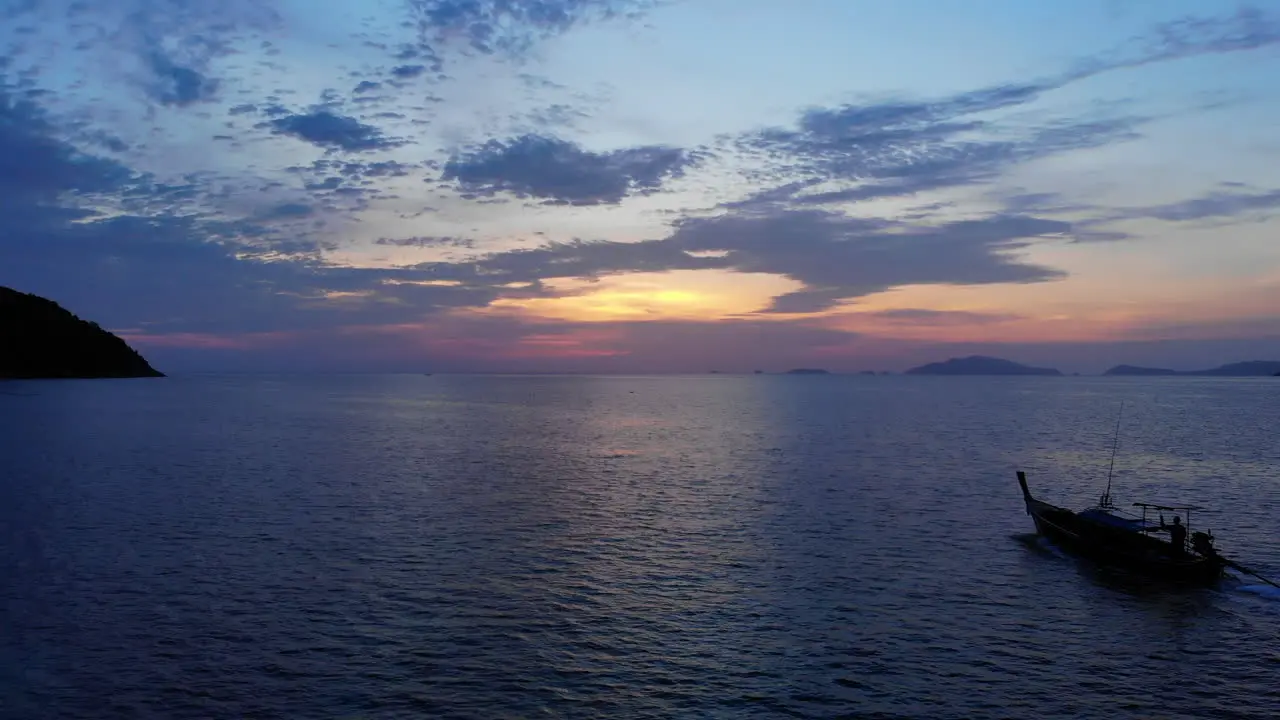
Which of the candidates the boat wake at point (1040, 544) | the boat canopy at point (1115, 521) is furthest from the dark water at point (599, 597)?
the boat canopy at point (1115, 521)

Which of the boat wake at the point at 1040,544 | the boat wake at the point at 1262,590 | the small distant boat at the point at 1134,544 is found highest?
the small distant boat at the point at 1134,544

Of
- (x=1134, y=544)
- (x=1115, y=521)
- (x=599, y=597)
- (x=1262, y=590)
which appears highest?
(x=1115, y=521)

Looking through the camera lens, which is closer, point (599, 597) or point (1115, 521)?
point (599, 597)

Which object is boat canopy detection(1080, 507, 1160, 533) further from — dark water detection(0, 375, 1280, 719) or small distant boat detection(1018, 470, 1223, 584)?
dark water detection(0, 375, 1280, 719)

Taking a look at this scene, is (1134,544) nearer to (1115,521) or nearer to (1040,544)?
(1115,521)

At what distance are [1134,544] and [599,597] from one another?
28.8m

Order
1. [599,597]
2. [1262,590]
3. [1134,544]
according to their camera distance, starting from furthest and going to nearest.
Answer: [1134,544] < [1262,590] < [599,597]

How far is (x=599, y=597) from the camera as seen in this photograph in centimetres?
3497

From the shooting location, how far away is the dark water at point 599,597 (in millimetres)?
25203

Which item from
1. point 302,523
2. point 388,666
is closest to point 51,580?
point 302,523

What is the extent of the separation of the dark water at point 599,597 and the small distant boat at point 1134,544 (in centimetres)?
192

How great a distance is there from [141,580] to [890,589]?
34.7 metres

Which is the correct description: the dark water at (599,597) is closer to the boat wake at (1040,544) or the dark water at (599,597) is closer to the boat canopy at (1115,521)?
the boat wake at (1040,544)

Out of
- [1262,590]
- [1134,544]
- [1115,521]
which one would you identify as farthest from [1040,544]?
[1262,590]
